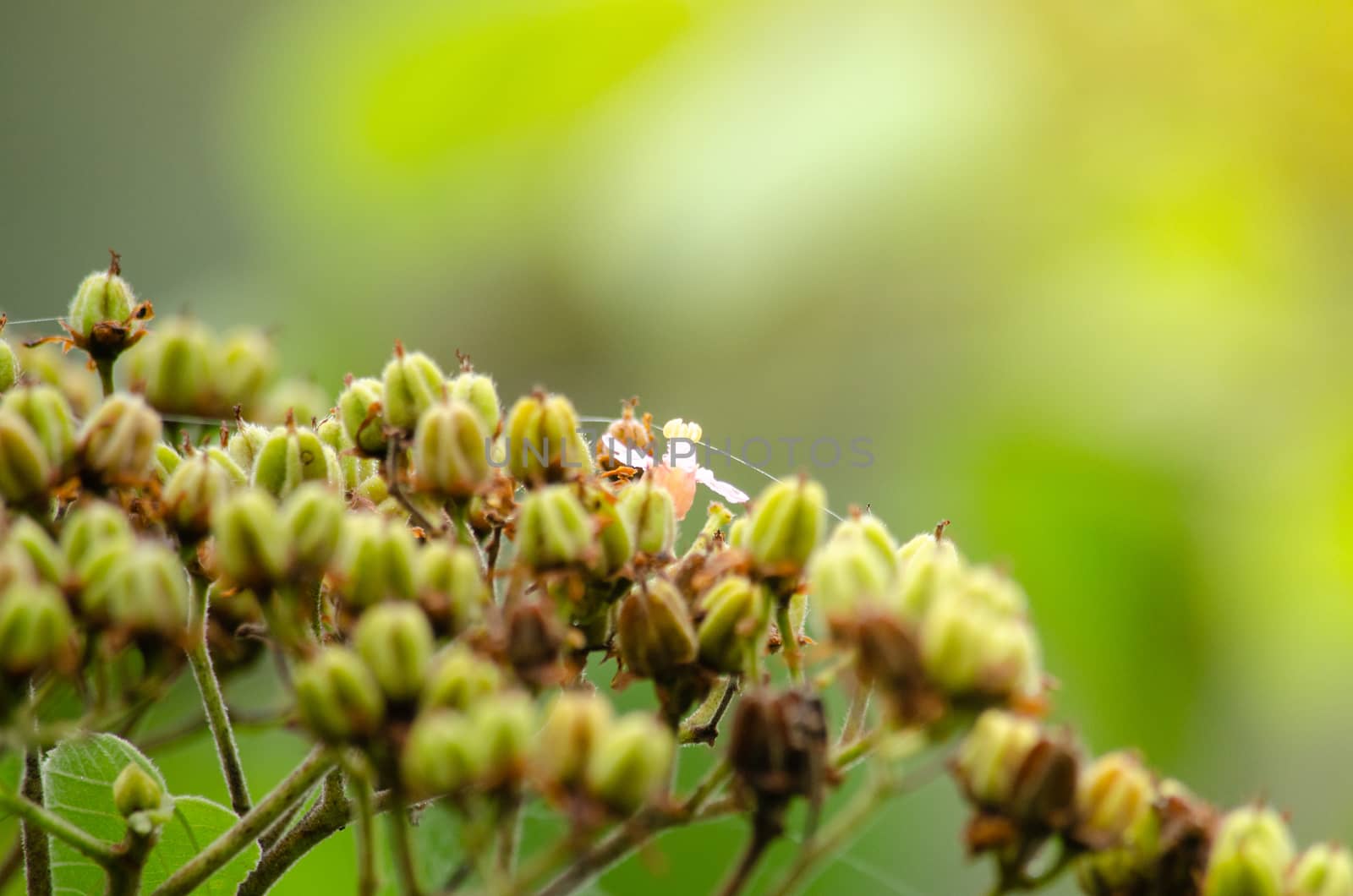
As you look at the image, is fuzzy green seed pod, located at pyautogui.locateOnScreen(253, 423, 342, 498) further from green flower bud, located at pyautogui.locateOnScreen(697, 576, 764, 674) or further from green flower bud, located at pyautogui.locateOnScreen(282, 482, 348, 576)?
green flower bud, located at pyautogui.locateOnScreen(697, 576, 764, 674)

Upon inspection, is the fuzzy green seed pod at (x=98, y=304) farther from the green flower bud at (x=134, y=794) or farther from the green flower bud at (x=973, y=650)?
the green flower bud at (x=973, y=650)

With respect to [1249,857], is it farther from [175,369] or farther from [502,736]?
[175,369]

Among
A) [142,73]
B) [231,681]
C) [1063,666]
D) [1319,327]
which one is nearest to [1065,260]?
[1319,327]

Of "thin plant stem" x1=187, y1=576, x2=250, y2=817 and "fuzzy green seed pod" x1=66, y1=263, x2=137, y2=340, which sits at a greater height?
"fuzzy green seed pod" x1=66, y1=263, x2=137, y2=340

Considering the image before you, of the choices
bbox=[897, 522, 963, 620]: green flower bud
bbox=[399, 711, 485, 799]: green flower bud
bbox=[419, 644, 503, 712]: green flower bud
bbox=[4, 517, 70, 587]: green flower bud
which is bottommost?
bbox=[399, 711, 485, 799]: green flower bud

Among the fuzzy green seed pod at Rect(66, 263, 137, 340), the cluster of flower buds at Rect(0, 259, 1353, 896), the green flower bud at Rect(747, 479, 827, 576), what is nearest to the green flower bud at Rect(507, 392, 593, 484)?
the cluster of flower buds at Rect(0, 259, 1353, 896)

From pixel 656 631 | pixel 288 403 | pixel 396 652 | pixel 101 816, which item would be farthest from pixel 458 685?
pixel 288 403
